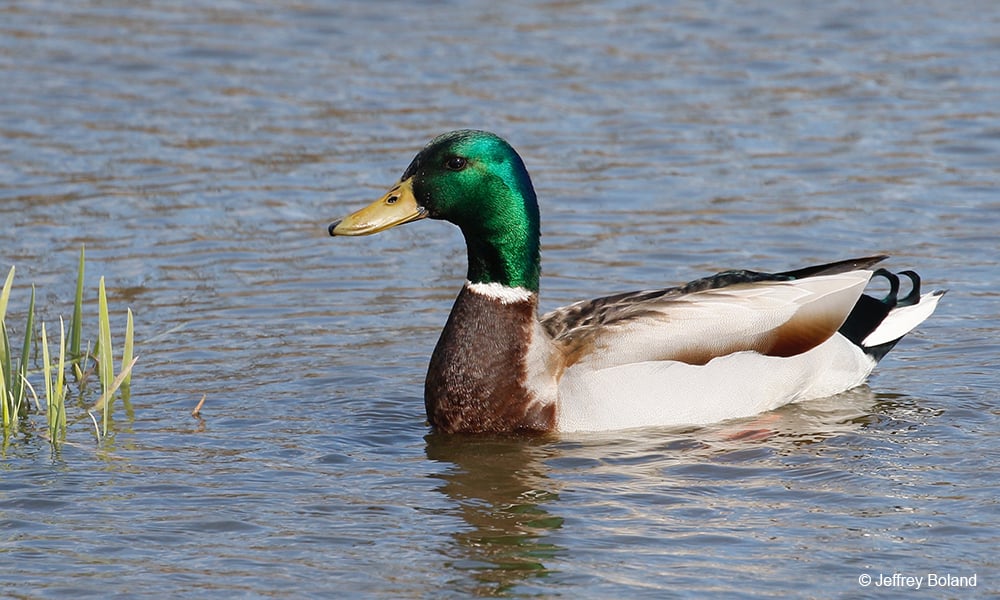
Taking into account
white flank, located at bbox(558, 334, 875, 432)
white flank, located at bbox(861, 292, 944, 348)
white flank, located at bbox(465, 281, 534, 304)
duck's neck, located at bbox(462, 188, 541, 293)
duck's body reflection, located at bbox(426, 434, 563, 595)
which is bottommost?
duck's body reflection, located at bbox(426, 434, 563, 595)

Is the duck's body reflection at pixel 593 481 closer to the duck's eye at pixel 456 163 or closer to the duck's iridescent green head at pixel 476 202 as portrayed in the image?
the duck's iridescent green head at pixel 476 202

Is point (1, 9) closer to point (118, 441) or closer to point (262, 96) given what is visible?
point (262, 96)

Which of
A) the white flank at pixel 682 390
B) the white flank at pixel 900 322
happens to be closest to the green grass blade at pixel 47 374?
the white flank at pixel 682 390

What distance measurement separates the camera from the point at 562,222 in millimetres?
11648

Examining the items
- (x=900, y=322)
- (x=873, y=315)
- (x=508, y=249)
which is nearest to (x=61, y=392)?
(x=508, y=249)

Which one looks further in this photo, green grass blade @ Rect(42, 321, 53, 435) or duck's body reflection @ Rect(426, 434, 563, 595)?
green grass blade @ Rect(42, 321, 53, 435)

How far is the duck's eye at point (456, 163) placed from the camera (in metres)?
8.22

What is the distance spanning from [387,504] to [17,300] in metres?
3.72

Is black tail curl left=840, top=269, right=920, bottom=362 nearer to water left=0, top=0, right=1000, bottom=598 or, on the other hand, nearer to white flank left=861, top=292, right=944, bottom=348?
white flank left=861, top=292, right=944, bottom=348

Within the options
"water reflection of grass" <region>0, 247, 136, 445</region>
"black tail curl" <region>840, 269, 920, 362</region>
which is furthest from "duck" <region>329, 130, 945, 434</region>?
"water reflection of grass" <region>0, 247, 136, 445</region>

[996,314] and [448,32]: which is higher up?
[448,32]

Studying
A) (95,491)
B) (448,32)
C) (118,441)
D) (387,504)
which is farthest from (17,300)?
(448,32)

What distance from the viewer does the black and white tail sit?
9031mm

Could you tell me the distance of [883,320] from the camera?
358 inches
